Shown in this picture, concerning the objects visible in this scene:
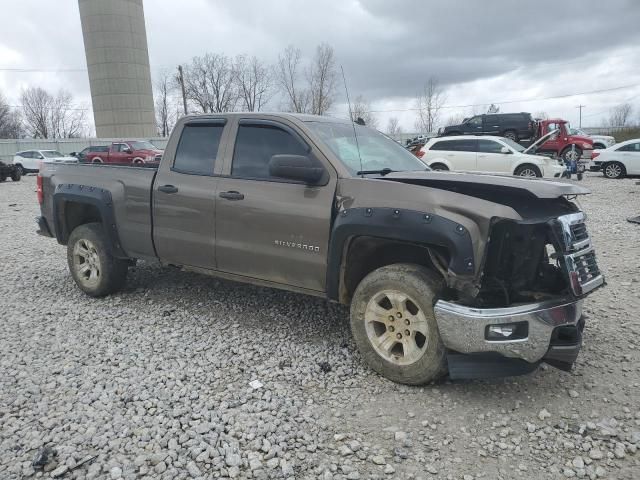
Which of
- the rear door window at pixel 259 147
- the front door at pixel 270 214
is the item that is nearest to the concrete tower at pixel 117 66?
the rear door window at pixel 259 147

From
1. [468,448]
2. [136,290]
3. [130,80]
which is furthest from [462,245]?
[130,80]

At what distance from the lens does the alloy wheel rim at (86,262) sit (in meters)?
5.27

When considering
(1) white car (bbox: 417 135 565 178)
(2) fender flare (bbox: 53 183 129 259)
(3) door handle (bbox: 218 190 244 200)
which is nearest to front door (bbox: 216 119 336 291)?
(3) door handle (bbox: 218 190 244 200)

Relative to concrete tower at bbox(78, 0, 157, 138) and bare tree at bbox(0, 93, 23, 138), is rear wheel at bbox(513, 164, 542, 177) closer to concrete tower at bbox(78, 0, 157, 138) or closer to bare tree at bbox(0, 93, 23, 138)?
concrete tower at bbox(78, 0, 157, 138)

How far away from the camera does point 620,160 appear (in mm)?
18391

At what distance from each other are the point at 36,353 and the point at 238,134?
8.20 ft

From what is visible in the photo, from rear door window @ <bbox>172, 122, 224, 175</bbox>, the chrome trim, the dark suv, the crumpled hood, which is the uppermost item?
the dark suv

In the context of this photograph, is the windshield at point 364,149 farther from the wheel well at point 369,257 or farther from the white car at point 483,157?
the white car at point 483,157

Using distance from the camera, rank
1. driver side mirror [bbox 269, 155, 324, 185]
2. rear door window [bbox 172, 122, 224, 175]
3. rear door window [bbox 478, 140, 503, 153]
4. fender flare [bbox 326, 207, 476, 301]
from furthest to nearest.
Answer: rear door window [bbox 478, 140, 503, 153], rear door window [bbox 172, 122, 224, 175], driver side mirror [bbox 269, 155, 324, 185], fender flare [bbox 326, 207, 476, 301]

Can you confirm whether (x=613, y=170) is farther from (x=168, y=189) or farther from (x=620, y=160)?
(x=168, y=189)

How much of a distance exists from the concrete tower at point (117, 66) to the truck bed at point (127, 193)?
57610 millimetres

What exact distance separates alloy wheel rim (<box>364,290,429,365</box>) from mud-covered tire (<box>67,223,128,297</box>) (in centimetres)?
308

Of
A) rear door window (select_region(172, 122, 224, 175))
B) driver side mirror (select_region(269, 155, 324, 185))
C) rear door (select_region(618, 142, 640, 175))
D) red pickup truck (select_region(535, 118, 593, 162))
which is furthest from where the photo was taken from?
red pickup truck (select_region(535, 118, 593, 162))

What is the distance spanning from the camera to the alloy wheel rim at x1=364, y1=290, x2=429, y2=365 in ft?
10.8
